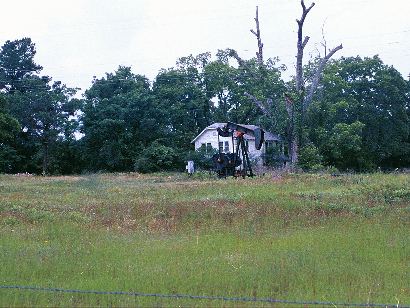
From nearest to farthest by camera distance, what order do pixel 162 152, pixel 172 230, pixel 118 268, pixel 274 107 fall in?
pixel 118 268, pixel 172 230, pixel 274 107, pixel 162 152

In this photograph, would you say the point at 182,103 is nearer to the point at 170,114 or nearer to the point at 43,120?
the point at 170,114

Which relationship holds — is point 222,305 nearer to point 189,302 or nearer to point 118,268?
point 189,302

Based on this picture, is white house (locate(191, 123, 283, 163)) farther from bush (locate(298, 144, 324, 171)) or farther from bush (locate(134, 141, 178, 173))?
bush (locate(298, 144, 324, 171))

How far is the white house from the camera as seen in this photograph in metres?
48.1

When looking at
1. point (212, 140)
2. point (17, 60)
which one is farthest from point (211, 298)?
point (17, 60)

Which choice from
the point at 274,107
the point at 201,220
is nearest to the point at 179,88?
the point at 274,107

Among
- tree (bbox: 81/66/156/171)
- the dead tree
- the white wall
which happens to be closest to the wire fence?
the dead tree

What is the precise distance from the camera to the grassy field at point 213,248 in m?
7.95

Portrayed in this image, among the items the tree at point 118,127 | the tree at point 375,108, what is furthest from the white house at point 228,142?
the tree at point 375,108

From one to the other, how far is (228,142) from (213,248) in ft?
142

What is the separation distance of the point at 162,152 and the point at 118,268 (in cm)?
4258

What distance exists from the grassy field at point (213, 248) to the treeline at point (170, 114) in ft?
108

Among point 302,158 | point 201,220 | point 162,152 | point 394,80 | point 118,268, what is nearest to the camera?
point 118,268

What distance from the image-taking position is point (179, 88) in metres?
56.1
